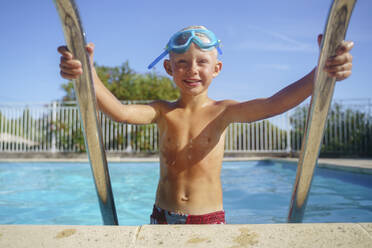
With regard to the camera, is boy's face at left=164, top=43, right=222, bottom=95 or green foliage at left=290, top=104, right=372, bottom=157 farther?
green foliage at left=290, top=104, right=372, bottom=157

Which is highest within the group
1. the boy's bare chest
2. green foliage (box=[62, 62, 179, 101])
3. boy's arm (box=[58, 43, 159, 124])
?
green foliage (box=[62, 62, 179, 101])

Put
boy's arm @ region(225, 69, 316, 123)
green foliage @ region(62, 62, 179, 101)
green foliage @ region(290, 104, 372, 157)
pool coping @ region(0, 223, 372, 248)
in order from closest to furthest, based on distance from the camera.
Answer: pool coping @ region(0, 223, 372, 248), boy's arm @ region(225, 69, 316, 123), green foliage @ region(290, 104, 372, 157), green foliage @ region(62, 62, 179, 101)

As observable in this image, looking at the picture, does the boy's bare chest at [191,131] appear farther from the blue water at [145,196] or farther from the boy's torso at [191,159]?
the blue water at [145,196]

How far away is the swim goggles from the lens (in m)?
2.08

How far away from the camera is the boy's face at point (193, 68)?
6.80 ft

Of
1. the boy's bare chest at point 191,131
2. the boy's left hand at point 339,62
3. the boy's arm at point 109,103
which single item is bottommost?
the boy's bare chest at point 191,131

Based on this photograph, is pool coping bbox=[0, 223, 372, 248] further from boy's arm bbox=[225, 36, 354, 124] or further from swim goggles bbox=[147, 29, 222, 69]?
swim goggles bbox=[147, 29, 222, 69]

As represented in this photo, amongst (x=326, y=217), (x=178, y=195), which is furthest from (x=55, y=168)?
(x=178, y=195)

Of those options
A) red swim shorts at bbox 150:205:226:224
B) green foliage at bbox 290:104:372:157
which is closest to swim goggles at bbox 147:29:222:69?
red swim shorts at bbox 150:205:226:224

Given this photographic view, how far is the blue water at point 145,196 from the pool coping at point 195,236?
12.0ft

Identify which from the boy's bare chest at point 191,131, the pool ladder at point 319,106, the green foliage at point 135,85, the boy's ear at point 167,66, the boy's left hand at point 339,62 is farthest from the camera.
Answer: the green foliage at point 135,85

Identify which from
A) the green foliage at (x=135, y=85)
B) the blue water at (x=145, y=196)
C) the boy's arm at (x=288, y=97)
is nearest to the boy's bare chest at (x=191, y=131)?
the boy's arm at (x=288, y=97)

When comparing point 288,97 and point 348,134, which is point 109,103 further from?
point 348,134

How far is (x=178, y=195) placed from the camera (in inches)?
81.7
